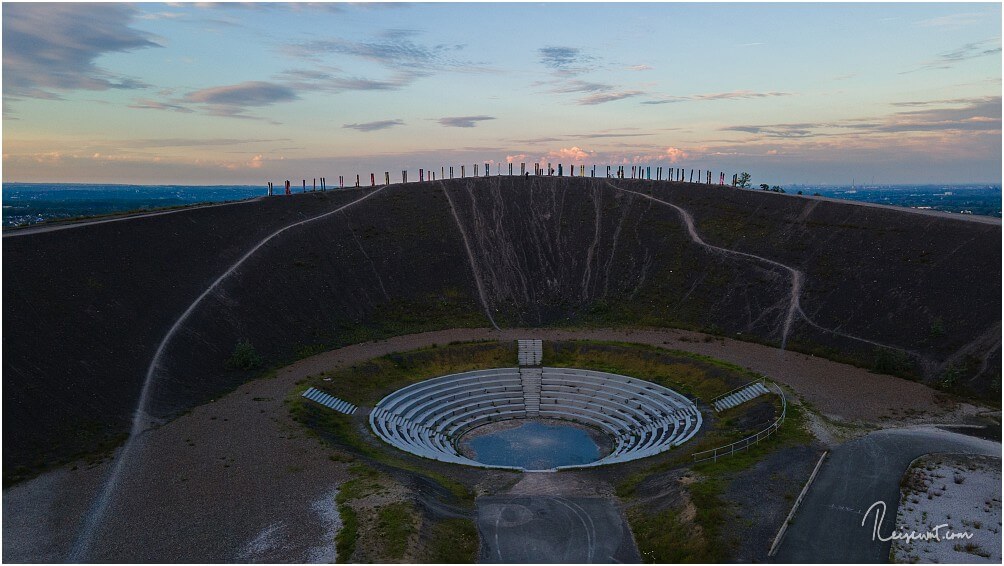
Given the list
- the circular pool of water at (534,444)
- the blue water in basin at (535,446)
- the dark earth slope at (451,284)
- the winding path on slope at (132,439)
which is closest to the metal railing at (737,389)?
the circular pool of water at (534,444)

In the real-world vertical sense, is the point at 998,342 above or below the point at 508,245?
below

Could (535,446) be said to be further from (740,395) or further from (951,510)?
(951,510)

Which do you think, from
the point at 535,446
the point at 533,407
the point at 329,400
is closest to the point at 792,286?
the point at 533,407

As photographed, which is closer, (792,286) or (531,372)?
(531,372)

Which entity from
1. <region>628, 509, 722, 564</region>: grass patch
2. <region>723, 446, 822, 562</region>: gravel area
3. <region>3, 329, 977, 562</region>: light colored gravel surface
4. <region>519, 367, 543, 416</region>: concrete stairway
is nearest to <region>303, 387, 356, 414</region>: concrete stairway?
<region>3, 329, 977, 562</region>: light colored gravel surface

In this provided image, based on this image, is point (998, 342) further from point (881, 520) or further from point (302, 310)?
point (302, 310)

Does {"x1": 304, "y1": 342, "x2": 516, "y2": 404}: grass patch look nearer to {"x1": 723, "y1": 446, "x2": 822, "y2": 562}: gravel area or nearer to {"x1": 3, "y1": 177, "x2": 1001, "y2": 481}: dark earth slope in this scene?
{"x1": 3, "y1": 177, "x2": 1001, "y2": 481}: dark earth slope

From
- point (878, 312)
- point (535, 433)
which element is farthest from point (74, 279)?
point (878, 312)
